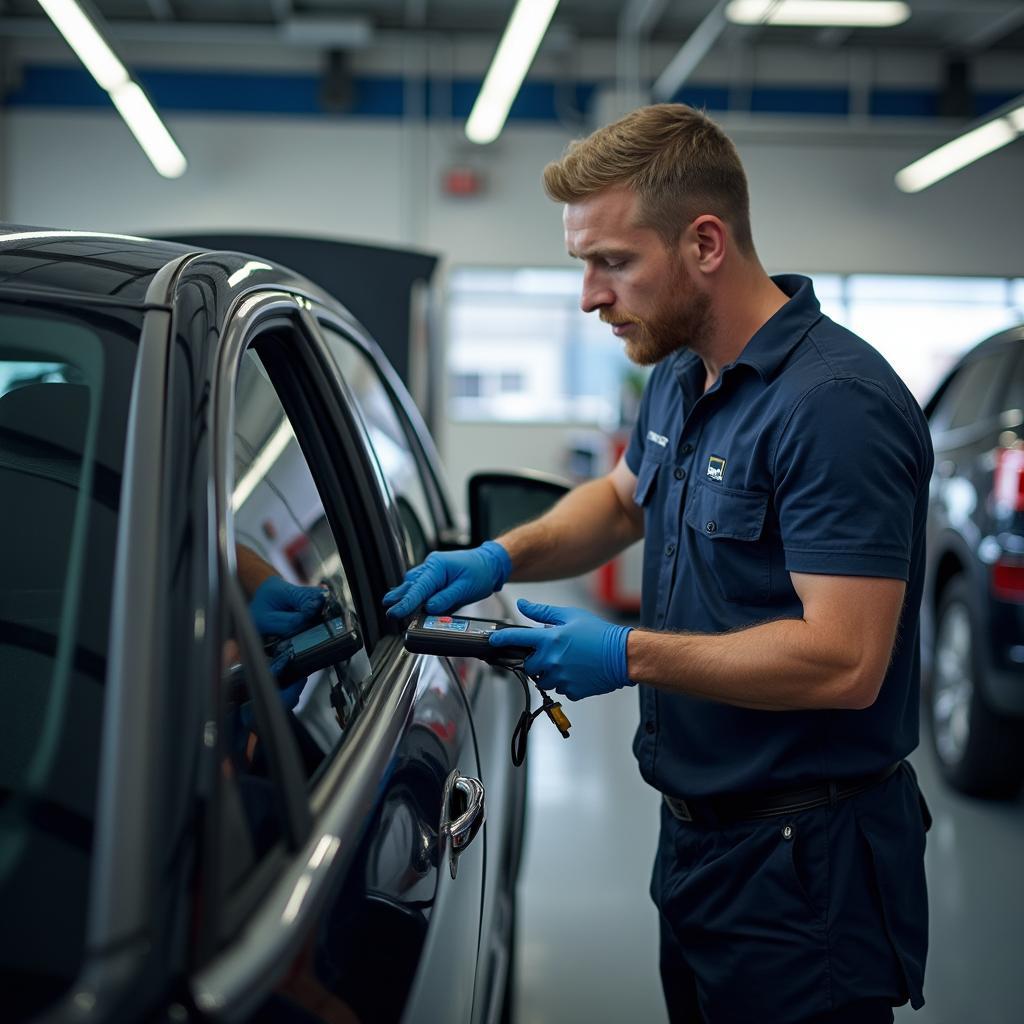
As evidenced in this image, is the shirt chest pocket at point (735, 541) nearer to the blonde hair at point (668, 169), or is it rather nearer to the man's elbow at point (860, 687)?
the man's elbow at point (860, 687)

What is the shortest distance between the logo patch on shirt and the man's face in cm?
17

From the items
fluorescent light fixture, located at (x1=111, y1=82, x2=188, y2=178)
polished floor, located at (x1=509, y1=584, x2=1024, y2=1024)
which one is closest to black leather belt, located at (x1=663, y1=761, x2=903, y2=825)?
polished floor, located at (x1=509, y1=584, x2=1024, y2=1024)

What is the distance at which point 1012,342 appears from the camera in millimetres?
3732

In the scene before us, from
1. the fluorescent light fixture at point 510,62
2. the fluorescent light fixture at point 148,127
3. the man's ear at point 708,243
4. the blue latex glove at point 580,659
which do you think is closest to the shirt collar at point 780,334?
the man's ear at point 708,243

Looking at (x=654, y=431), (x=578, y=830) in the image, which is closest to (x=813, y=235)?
(x=578, y=830)

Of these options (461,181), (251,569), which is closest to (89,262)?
(251,569)

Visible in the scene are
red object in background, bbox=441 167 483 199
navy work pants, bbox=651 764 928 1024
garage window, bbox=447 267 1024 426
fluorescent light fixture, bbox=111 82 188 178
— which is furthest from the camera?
garage window, bbox=447 267 1024 426

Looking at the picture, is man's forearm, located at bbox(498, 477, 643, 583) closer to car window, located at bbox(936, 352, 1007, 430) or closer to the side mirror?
the side mirror

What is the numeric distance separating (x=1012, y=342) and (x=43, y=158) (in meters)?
8.68

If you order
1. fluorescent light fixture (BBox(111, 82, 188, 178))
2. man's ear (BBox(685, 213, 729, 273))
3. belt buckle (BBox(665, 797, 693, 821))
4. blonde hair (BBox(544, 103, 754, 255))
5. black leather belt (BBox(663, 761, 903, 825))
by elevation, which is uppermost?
fluorescent light fixture (BBox(111, 82, 188, 178))

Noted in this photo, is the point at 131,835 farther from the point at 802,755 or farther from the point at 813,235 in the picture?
the point at 813,235

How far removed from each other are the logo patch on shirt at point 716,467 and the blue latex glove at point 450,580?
0.39 metres

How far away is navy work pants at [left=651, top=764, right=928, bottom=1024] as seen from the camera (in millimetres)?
1339

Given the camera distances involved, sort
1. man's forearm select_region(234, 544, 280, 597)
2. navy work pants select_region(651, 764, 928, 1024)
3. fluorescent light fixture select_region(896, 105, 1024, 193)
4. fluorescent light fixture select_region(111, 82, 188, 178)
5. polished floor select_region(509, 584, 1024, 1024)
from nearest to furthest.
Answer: man's forearm select_region(234, 544, 280, 597)
navy work pants select_region(651, 764, 928, 1024)
polished floor select_region(509, 584, 1024, 1024)
fluorescent light fixture select_region(111, 82, 188, 178)
fluorescent light fixture select_region(896, 105, 1024, 193)
